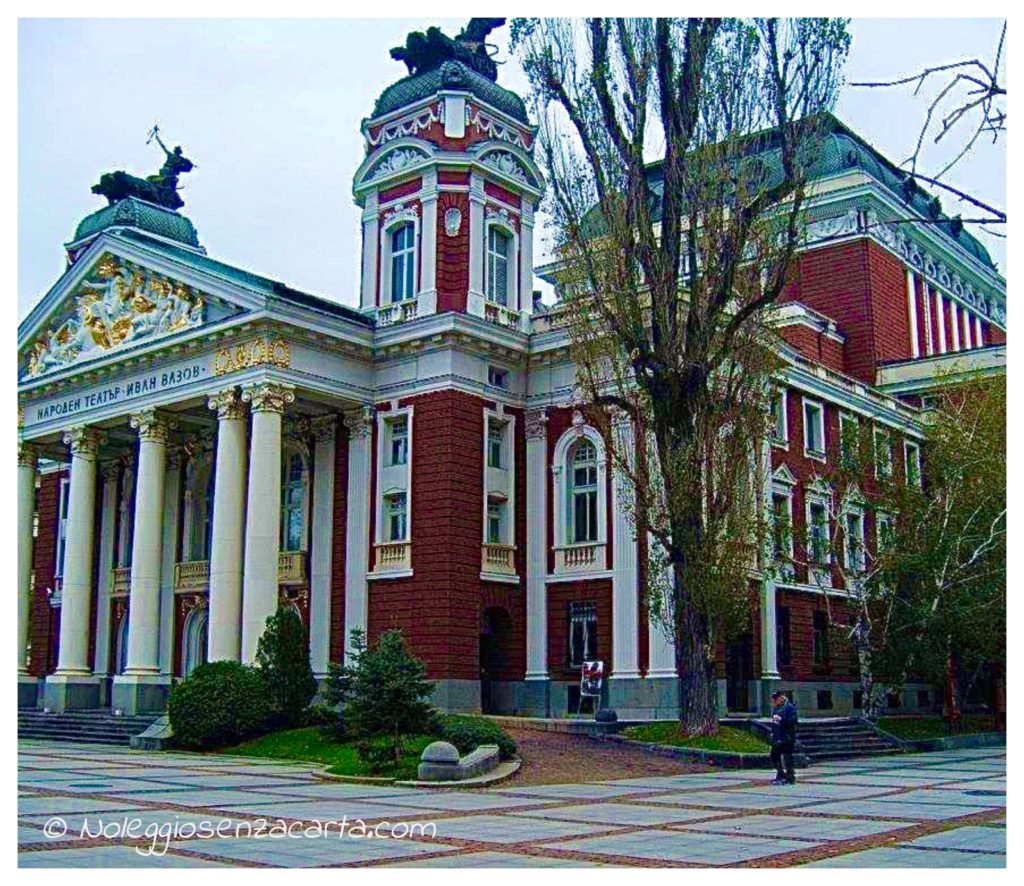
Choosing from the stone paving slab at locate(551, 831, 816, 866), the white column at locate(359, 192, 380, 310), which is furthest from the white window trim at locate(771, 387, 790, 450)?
the stone paving slab at locate(551, 831, 816, 866)

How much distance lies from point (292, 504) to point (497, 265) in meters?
9.44

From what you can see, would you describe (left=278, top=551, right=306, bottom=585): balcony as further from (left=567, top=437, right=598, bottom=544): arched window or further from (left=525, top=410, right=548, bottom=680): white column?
(left=567, top=437, right=598, bottom=544): arched window

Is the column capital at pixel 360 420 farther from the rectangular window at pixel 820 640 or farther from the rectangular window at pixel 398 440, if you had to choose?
the rectangular window at pixel 820 640

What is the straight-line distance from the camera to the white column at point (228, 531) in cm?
3353

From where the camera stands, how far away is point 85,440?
3909 cm

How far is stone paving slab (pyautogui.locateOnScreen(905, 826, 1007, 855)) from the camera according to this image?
520 inches

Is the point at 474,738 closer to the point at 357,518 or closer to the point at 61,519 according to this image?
the point at 357,518

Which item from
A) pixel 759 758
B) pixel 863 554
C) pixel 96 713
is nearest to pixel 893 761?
pixel 759 758

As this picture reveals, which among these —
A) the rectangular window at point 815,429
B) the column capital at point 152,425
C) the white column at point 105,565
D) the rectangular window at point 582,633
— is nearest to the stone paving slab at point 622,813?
the rectangular window at point 582,633

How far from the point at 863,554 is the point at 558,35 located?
16595mm

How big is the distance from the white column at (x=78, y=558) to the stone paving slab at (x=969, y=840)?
29.9 m

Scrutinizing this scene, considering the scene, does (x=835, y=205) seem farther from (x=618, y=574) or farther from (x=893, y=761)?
(x=893, y=761)

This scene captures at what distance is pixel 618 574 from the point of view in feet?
110

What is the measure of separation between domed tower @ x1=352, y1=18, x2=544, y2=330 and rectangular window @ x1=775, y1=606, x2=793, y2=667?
11320 mm
